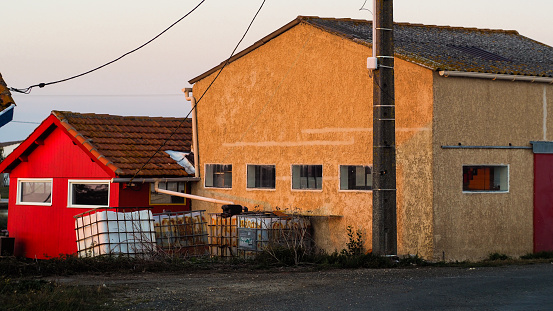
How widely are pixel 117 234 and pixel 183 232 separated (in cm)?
225

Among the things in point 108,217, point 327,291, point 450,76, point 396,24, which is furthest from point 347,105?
point 327,291

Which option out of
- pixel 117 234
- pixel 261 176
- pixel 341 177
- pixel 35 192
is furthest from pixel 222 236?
pixel 35 192

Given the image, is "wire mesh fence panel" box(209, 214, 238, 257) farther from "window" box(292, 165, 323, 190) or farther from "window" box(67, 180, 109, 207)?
"window" box(67, 180, 109, 207)

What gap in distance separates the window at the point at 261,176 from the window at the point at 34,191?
246 inches

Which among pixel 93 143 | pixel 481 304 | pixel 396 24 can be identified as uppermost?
pixel 396 24

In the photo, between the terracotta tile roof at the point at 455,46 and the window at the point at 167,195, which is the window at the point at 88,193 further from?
the terracotta tile roof at the point at 455,46

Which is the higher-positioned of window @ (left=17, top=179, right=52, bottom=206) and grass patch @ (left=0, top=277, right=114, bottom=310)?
window @ (left=17, top=179, right=52, bottom=206)

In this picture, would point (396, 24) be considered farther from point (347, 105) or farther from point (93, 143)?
point (93, 143)

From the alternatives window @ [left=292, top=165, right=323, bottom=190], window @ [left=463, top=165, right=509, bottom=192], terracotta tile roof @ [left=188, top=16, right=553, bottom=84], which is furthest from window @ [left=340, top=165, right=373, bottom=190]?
terracotta tile roof @ [left=188, top=16, right=553, bottom=84]

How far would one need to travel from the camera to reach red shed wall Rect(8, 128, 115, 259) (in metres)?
21.3

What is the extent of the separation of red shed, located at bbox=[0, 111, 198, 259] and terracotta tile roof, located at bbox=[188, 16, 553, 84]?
8.58 feet

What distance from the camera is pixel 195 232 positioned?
19719 millimetres

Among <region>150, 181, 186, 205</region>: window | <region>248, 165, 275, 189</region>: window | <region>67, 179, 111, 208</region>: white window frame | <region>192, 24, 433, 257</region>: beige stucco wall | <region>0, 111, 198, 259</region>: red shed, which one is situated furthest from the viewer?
<region>150, 181, 186, 205</region>: window

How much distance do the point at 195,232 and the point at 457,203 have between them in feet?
22.8
